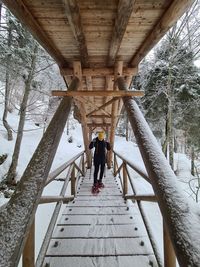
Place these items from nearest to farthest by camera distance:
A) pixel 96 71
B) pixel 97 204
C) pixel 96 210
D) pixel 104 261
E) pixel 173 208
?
pixel 173 208
pixel 104 261
pixel 96 210
pixel 96 71
pixel 97 204

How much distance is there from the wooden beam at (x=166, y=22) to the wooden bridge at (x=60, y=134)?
11mm

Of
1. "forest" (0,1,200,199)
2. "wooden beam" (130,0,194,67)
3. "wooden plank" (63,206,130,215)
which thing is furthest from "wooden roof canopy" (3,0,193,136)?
"forest" (0,1,200,199)

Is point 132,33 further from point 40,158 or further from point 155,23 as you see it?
point 40,158

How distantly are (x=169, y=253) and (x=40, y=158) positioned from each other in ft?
4.91

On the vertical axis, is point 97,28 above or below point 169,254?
above

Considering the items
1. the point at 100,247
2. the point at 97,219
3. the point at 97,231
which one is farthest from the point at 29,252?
the point at 97,219

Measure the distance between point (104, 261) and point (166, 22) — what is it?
3.16 meters

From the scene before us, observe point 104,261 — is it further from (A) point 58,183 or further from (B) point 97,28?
(A) point 58,183

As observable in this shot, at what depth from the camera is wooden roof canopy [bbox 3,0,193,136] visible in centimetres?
257

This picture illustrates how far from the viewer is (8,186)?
373 inches

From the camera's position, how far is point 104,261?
263cm

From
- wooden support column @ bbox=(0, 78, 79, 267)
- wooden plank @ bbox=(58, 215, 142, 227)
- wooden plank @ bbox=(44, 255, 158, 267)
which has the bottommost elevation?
wooden plank @ bbox=(58, 215, 142, 227)

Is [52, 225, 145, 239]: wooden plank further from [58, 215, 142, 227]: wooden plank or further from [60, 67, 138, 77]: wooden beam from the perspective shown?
[60, 67, 138, 77]: wooden beam

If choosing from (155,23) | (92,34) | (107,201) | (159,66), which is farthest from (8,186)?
(159,66)
